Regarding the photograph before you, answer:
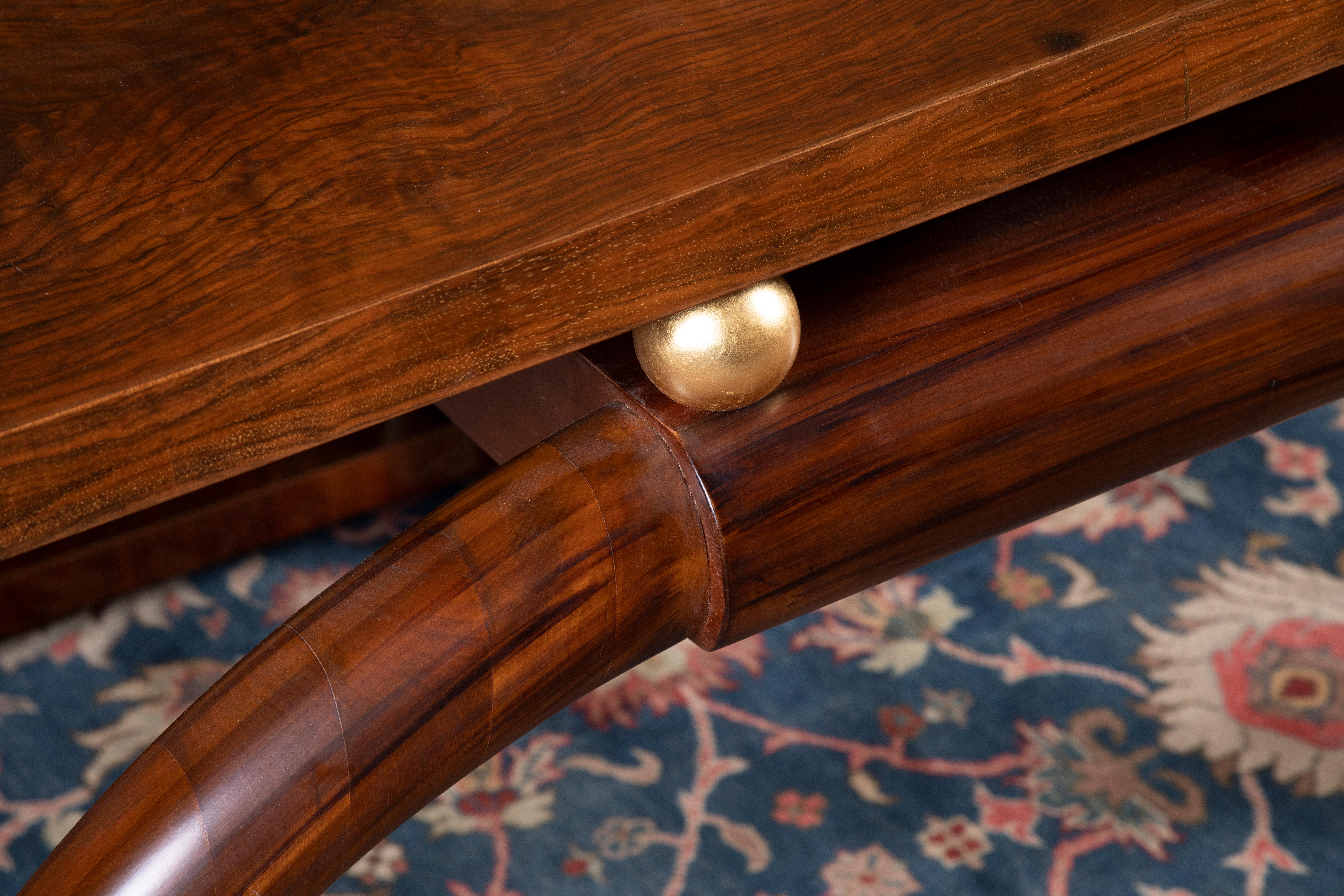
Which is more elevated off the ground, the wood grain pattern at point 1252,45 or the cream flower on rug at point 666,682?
the cream flower on rug at point 666,682

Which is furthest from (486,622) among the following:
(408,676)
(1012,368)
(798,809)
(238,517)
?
(238,517)

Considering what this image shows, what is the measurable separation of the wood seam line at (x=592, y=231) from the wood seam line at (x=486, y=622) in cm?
5

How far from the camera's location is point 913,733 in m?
0.78

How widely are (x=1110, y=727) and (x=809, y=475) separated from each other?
21.7 inches

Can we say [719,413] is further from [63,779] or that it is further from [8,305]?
[63,779]

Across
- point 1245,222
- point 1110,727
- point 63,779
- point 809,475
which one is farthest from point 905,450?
point 63,779

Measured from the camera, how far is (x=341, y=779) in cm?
27

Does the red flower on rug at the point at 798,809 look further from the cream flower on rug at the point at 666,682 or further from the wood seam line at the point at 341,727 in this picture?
the wood seam line at the point at 341,727

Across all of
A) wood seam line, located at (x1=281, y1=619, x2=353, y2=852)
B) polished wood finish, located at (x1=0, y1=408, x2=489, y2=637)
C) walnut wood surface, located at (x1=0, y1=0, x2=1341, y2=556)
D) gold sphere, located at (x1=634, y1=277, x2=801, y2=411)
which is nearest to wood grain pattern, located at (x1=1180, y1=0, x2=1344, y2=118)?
walnut wood surface, located at (x1=0, y1=0, x2=1341, y2=556)

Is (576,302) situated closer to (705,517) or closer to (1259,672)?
(705,517)

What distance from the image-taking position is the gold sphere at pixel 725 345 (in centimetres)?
29

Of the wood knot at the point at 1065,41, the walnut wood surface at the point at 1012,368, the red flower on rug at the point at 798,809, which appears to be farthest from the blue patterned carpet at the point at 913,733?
the wood knot at the point at 1065,41

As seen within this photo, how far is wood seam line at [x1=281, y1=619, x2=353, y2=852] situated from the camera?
0.27 metres

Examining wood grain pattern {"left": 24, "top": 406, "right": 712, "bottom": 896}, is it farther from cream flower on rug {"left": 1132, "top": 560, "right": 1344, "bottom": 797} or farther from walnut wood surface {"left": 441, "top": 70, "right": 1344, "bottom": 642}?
cream flower on rug {"left": 1132, "top": 560, "right": 1344, "bottom": 797}
